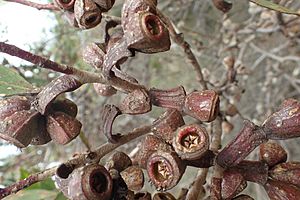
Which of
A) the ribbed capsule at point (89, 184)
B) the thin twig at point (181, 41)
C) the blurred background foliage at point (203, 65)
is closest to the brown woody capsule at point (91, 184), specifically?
the ribbed capsule at point (89, 184)

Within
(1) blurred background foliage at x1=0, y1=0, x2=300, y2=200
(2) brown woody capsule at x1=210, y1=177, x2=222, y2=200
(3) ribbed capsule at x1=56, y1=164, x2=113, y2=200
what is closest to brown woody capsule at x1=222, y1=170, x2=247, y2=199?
(2) brown woody capsule at x1=210, y1=177, x2=222, y2=200

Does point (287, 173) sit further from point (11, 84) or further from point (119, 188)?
point (11, 84)

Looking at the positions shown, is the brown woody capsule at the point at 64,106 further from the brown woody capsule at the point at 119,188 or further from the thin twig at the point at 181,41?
the thin twig at the point at 181,41

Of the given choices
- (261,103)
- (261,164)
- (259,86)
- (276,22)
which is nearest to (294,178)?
(261,164)

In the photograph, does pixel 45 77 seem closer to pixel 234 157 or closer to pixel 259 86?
pixel 234 157

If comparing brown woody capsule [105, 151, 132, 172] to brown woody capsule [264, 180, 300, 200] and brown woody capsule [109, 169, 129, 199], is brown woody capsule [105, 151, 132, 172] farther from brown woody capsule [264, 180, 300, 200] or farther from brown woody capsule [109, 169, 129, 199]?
brown woody capsule [264, 180, 300, 200]
